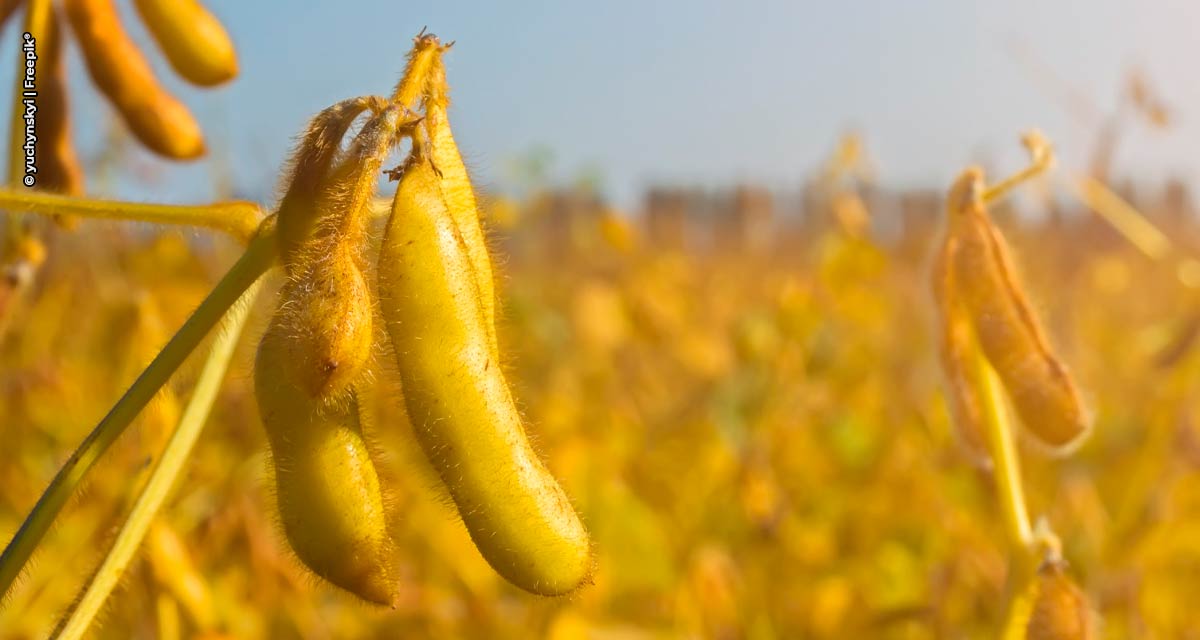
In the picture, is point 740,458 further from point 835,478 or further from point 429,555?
point 429,555

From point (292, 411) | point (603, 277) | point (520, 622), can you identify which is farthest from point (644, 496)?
point (603, 277)

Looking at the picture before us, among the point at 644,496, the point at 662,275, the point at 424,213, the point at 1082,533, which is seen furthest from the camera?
the point at 662,275

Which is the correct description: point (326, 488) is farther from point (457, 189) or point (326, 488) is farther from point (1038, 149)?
point (1038, 149)

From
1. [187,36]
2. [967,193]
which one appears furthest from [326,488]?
[967,193]

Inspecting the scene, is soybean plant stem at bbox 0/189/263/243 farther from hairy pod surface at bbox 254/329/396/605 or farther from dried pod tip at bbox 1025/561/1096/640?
dried pod tip at bbox 1025/561/1096/640

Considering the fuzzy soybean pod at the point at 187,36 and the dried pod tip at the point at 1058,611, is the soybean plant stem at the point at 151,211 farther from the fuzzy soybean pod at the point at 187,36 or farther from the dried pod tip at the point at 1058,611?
the dried pod tip at the point at 1058,611
